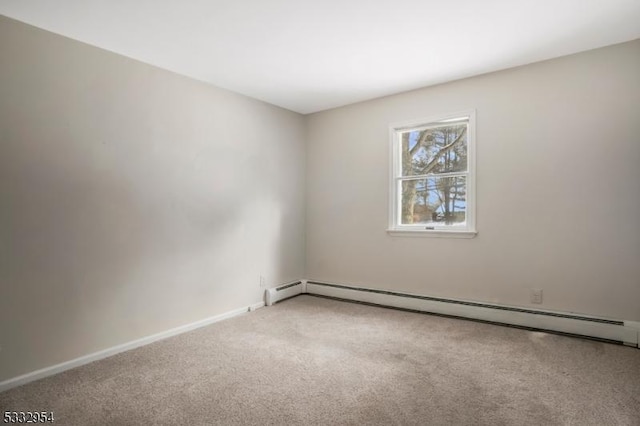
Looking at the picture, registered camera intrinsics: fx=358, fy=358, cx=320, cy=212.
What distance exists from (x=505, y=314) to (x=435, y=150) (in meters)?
1.81

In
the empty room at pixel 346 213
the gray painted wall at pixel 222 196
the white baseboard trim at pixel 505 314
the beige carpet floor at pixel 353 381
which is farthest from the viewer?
the white baseboard trim at pixel 505 314

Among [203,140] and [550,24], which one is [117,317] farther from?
[550,24]

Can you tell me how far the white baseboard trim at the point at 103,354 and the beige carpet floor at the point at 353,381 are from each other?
62mm

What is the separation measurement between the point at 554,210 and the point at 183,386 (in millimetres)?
3312

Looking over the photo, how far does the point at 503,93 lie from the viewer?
136 inches

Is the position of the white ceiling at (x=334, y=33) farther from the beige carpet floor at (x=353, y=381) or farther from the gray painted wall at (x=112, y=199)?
the beige carpet floor at (x=353, y=381)

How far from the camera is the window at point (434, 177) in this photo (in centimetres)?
371

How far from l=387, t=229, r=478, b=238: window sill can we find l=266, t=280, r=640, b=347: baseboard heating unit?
2.19ft

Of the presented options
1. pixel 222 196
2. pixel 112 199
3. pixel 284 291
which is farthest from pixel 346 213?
pixel 112 199

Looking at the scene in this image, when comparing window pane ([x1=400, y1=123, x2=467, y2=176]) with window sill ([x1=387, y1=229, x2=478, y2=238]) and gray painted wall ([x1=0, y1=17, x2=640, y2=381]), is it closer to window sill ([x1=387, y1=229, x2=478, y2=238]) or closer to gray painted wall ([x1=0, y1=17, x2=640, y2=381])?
gray painted wall ([x1=0, y1=17, x2=640, y2=381])

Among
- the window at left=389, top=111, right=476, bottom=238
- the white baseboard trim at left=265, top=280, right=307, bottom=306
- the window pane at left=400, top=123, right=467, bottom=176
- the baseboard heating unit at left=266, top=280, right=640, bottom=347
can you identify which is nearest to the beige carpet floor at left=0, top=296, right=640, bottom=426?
the baseboard heating unit at left=266, top=280, right=640, bottom=347

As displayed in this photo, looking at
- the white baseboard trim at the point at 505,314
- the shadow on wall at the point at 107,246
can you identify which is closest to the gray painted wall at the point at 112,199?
the shadow on wall at the point at 107,246

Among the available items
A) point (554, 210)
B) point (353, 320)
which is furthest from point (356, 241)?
point (554, 210)

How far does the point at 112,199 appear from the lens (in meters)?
2.86
